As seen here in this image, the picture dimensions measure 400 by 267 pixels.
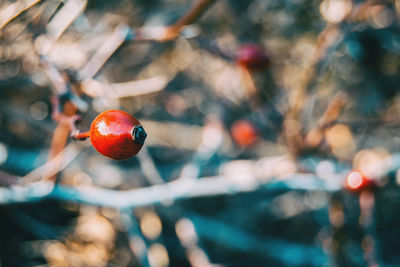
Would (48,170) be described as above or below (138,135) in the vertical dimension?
above

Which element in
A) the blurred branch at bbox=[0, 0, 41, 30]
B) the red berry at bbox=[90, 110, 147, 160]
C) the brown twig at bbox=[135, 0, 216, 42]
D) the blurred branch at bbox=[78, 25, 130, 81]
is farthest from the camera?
the blurred branch at bbox=[0, 0, 41, 30]

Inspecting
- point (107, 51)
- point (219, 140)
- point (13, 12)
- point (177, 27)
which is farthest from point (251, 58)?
point (13, 12)

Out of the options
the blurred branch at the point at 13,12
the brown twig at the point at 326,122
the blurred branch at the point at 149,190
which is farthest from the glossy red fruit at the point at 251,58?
the blurred branch at the point at 13,12


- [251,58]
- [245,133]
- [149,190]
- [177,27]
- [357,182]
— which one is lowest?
[357,182]

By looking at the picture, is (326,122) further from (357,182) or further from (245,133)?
(245,133)

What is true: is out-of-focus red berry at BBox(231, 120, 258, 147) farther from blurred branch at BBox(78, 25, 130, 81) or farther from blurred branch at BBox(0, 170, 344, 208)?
blurred branch at BBox(78, 25, 130, 81)

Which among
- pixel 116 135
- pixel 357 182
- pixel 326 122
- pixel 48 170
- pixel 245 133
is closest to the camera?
pixel 116 135

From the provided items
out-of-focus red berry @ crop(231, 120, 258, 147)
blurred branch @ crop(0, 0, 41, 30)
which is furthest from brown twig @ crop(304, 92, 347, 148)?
blurred branch @ crop(0, 0, 41, 30)
